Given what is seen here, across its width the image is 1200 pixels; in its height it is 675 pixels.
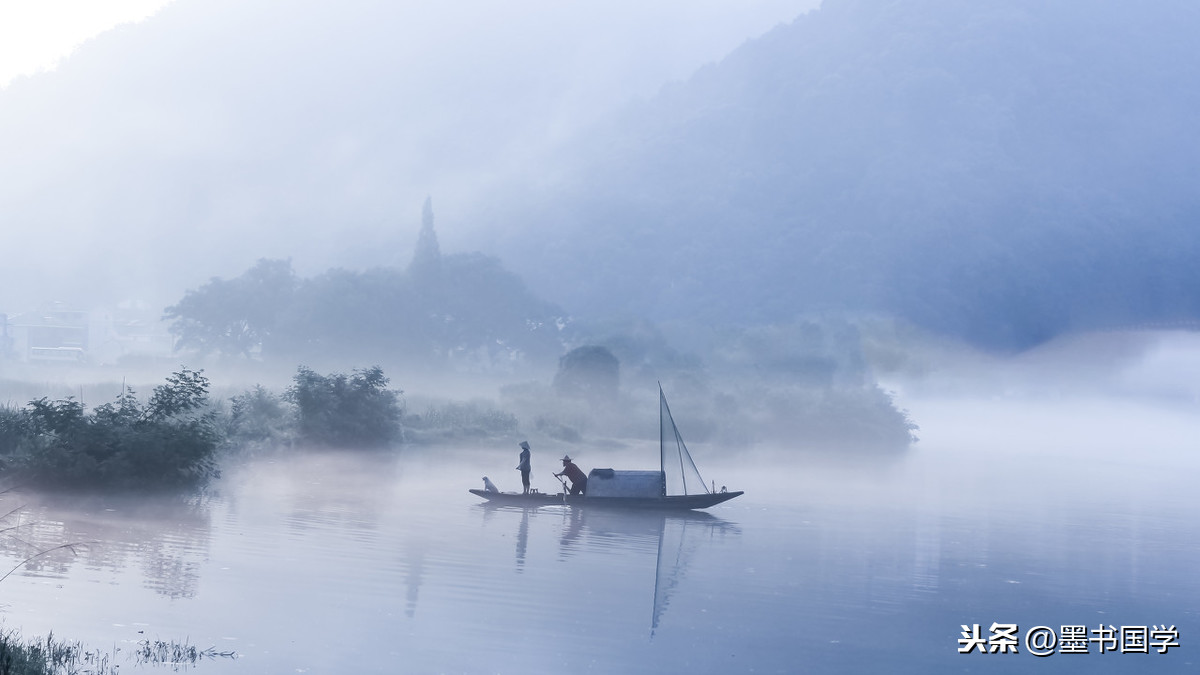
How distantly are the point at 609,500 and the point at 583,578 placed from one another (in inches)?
446

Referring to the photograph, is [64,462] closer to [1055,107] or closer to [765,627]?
[765,627]

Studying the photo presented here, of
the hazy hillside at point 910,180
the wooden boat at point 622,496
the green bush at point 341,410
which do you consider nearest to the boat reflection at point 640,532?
the wooden boat at point 622,496

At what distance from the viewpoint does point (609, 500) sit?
33281mm

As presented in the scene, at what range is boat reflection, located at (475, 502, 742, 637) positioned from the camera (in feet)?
77.9

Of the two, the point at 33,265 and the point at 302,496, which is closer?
the point at 302,496

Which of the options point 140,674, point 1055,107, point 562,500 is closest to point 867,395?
point 562,500

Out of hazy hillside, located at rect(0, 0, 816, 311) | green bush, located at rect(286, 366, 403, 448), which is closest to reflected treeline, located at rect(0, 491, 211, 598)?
green bush, located at rect(286, 366, 403, 448)

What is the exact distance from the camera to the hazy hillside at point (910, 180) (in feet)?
392

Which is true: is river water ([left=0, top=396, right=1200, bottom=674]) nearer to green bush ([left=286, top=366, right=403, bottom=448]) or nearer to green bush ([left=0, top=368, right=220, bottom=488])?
green bush ([left=0, top=368, right=220, bottom=488])

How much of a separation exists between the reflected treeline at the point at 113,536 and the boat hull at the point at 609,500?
738 cm

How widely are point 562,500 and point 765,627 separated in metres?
15.7

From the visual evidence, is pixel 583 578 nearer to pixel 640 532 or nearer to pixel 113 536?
pixel 640 532

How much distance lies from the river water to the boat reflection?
125 millimetres

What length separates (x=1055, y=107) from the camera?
500 ft
